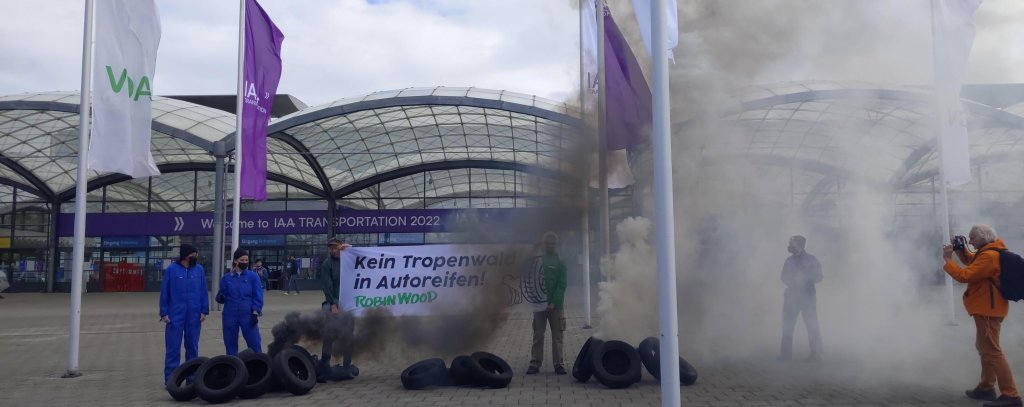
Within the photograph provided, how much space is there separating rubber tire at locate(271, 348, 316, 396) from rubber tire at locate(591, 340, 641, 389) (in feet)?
11.4

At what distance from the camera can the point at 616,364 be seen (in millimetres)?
9383

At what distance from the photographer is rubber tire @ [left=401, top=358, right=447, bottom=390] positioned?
9.09 meters

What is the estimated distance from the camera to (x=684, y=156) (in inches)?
454

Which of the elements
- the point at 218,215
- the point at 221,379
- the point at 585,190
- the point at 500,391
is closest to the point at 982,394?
the point at 500,391

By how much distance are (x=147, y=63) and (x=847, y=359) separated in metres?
11.3

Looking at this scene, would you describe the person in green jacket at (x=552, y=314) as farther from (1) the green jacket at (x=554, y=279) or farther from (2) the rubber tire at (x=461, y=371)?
(2) the rubber tire at (x=461, y=371)

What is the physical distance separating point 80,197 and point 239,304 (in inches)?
127

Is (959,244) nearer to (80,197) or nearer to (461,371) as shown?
(461,371)

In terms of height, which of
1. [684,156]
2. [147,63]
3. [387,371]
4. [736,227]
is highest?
[147,63]

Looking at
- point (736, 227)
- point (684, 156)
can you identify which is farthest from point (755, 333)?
point (684, 156)

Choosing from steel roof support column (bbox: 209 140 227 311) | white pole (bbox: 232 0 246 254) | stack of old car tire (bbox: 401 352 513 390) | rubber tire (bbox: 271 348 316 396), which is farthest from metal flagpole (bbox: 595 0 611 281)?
steel roof support column (bbox: 209 140 227 311)

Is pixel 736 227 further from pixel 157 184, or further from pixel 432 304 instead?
pixel 157 184

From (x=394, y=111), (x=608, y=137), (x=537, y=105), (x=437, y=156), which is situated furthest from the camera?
(x=437, y=156)

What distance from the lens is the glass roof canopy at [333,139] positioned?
2658cm
